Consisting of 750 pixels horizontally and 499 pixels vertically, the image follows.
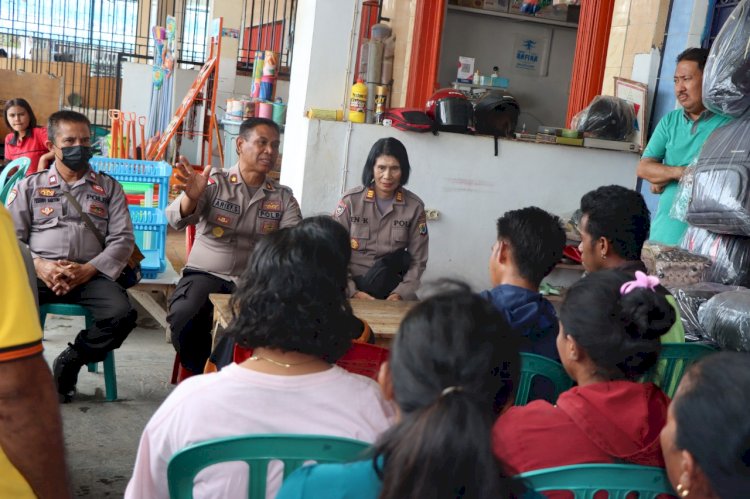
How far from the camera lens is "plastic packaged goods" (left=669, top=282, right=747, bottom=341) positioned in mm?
3369

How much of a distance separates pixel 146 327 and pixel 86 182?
1.36m

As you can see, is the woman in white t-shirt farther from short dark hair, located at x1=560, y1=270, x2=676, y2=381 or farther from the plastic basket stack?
the plastic basket stack

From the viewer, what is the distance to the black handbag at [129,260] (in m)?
3.63

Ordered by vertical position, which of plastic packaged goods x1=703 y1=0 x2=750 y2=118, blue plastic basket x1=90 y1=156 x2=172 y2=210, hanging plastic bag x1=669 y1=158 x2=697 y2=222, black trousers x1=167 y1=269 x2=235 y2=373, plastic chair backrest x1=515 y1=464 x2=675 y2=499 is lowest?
black trousers x1=167 y1=269 x2=235 y2=373

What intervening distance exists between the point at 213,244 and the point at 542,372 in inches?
79.4

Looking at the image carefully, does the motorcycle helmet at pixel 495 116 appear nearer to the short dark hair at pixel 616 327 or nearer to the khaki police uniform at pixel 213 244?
the khaki police uniform at pixel 213 244

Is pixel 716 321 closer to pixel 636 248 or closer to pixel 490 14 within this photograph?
pixel 636 248

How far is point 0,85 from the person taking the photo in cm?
922

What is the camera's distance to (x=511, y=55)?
8.78 m

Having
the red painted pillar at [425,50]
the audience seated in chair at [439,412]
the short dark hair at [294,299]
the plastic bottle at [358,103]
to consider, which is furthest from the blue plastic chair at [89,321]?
the red painted pillar at [425,50]

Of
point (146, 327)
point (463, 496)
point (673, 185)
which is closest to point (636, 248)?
point (673, 185)

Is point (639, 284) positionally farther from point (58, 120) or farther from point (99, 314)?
point (58, 120)

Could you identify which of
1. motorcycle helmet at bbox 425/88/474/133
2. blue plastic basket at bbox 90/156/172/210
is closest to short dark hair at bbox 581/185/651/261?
motorcycle helmet at bbox 425/88/474/133

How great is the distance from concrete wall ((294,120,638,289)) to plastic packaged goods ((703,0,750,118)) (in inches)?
69.7
